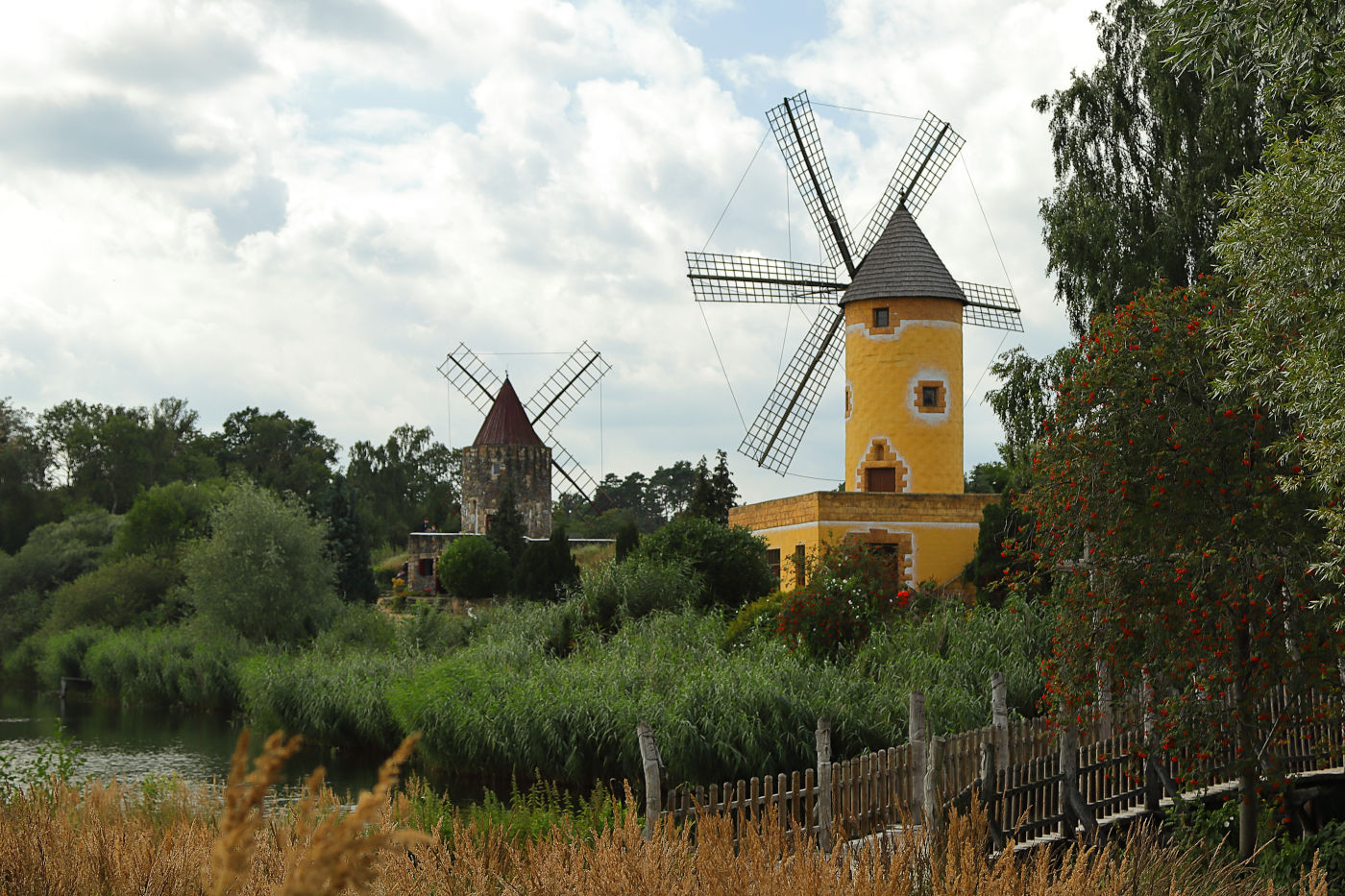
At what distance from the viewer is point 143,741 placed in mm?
24250

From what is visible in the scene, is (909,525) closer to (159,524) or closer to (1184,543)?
(1184,543)

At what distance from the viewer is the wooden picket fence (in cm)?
1032

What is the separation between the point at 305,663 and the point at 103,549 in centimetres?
2299

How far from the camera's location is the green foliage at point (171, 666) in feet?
95.7

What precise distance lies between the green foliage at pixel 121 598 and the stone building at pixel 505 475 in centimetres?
1289

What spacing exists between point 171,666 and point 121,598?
8922 mm

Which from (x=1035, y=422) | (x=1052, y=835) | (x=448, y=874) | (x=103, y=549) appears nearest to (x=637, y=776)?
(x=1052, y=835)

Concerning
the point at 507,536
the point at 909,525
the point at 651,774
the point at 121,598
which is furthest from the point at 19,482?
the point at 651,774

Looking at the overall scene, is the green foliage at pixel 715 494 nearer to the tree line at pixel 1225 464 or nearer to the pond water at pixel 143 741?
the pond water at pixel 143 741

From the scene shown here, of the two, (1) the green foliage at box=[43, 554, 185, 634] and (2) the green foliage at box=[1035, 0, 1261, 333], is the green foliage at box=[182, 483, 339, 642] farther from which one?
(2) the green foliage at box=[1035, 0, 1261, 333]

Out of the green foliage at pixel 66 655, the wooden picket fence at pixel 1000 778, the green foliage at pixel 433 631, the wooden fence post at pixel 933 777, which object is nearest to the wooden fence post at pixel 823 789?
the wooden picket fence at pixel 1000 778

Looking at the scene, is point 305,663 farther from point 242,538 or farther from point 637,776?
point 637,776

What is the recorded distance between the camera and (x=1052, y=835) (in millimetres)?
11555

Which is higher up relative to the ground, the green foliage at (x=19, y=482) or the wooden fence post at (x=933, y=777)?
the green foliage at (x=19, y=482)
